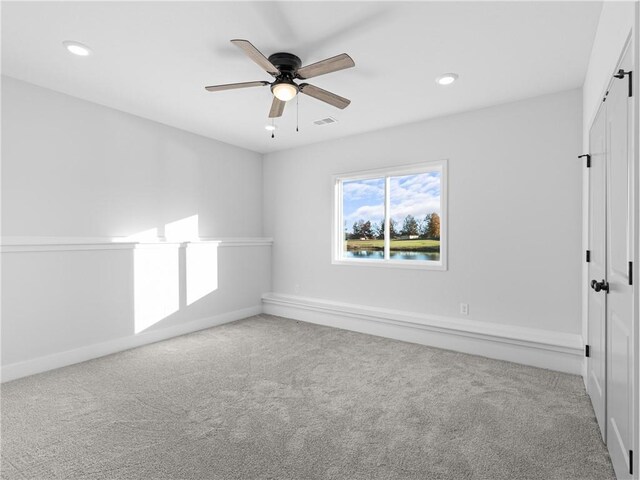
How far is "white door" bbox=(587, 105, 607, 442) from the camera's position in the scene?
6.60 ft

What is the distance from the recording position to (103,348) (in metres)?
3.50

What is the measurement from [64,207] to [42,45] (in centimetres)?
144

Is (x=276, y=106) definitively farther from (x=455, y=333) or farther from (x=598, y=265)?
(x=455, y=333)

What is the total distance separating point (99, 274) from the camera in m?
3.50

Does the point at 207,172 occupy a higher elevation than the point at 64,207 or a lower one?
higher

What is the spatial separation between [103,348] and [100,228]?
1.26 meters

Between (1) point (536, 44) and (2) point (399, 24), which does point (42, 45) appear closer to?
(2) point (399, 24)

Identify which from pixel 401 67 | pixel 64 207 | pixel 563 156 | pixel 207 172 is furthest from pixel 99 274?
pixel 563 156

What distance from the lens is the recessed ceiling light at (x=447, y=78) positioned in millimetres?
2893

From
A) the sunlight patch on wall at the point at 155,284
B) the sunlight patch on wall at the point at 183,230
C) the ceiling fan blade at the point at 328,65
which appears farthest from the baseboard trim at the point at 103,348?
the ceiling fan blade at the point at 328,65

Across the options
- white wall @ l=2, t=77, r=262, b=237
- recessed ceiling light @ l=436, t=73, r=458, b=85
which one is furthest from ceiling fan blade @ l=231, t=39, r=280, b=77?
white wall @ l=2, t=77, r=262, b=237

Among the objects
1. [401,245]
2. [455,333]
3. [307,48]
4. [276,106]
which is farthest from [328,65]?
[455,333]

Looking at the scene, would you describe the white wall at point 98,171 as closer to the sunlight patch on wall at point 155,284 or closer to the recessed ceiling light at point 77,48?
the sunlight patch on wall at point 155,284

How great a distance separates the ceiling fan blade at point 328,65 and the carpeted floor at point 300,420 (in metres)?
2.36
